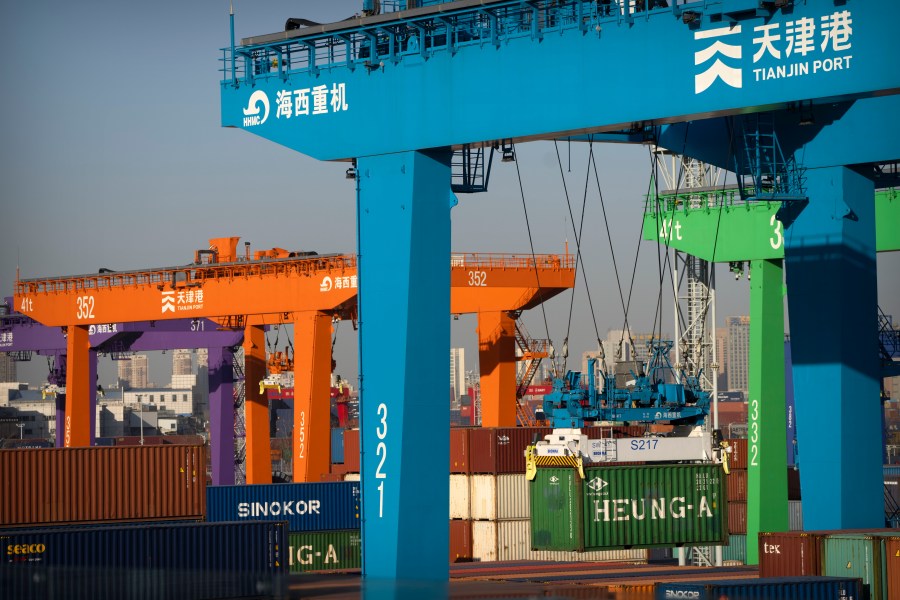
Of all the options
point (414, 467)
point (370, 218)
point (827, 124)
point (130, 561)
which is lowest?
point (130, 561)

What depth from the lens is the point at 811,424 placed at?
85.3 ft

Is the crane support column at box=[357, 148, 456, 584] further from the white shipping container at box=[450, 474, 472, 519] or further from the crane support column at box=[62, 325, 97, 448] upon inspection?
the crane support column at box=[62, 325, 97, 448]

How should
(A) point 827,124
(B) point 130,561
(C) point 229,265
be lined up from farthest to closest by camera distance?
(C) point 229,265, (A) point 827,124, (B) point 130,561

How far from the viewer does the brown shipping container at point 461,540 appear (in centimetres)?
4034

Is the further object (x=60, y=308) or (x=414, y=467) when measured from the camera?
(x=60, y=308)

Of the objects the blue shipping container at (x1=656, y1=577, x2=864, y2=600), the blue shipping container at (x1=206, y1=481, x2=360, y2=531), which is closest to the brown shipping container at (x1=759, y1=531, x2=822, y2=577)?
the blue shipping container at (x1=656, y1=577, x2=864, y2=600)

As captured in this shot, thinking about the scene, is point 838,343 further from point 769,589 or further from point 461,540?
point 461,540

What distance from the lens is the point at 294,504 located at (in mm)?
36875

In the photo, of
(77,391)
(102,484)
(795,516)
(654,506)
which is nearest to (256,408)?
(77,391)

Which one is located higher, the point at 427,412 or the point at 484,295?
the point at 484,295

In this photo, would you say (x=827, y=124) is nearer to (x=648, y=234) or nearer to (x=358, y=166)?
(x=358, y=166)

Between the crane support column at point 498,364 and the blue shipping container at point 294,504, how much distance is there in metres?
10.4

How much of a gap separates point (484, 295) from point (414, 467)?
83.2ft

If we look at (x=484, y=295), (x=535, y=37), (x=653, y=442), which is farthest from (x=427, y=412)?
(x=484, y=295)
